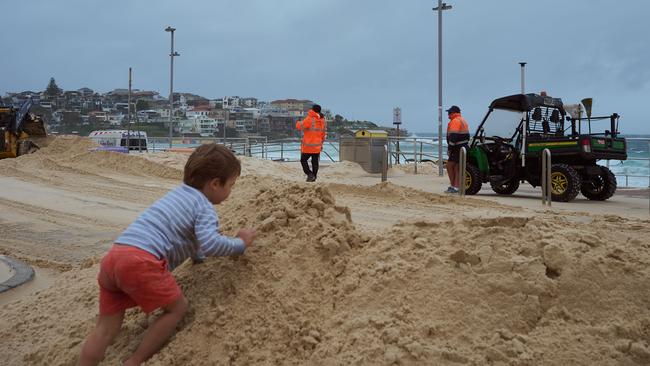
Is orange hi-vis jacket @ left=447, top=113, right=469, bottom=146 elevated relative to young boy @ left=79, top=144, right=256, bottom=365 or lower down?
elevated

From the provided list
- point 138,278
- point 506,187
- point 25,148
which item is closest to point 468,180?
point 506,187

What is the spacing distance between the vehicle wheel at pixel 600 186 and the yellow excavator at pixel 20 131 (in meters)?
16.2

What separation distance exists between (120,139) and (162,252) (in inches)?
→ 1143

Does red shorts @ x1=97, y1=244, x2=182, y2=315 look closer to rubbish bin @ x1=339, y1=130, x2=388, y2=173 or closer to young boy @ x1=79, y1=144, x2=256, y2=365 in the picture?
young boy @ x1=79, y1=144, x2=256, y2=365

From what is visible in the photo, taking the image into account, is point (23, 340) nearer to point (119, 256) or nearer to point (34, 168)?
point (119, 256)

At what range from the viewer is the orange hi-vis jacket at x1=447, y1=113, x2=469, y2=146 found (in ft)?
37.8

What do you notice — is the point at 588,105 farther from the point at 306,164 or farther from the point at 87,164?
the point at 87,164

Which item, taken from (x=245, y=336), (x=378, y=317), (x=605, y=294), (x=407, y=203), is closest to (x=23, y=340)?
(x=245, y=336)

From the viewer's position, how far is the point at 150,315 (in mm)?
3217

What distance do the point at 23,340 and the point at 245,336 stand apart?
158 centimetres

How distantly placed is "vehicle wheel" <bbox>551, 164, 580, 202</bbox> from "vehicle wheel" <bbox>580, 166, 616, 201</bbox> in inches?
27.8

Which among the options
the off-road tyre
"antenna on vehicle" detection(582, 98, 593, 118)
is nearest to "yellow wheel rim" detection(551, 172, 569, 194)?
"antenna on vehicle" detection(582, 98, 593, 118)

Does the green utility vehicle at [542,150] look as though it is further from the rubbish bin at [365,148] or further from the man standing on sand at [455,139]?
the rubbish bin at [365,148]

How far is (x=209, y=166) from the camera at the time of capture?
3.05m
